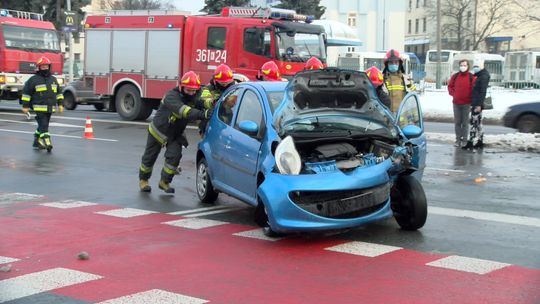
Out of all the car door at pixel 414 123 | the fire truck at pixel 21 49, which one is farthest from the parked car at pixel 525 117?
the fire truck at pixel 21 49

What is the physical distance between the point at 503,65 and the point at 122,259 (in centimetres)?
4234

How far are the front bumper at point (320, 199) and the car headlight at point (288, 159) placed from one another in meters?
0.07

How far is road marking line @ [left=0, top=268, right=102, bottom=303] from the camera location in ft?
17.9

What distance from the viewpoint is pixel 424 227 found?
7.69 m

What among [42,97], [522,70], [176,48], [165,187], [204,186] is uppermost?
[522,70]

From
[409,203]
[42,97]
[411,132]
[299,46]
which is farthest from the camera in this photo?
[299,46]

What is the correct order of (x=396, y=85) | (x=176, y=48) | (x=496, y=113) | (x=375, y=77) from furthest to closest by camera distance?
(x=496, y=113) < (x=176, y=48) < (x=396, y=85) < (x=375, y=77)

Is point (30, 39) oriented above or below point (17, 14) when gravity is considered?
below

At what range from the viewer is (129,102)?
22.1m

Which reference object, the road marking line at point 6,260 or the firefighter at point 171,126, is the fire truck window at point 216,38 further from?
the road marking line at point 6,260

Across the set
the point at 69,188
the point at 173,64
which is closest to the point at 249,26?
the point at 173,64

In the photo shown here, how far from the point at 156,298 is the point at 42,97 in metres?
10.3

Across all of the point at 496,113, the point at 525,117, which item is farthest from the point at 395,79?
the point at 496,113

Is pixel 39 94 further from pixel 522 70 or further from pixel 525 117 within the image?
Result: pixel 522 70
